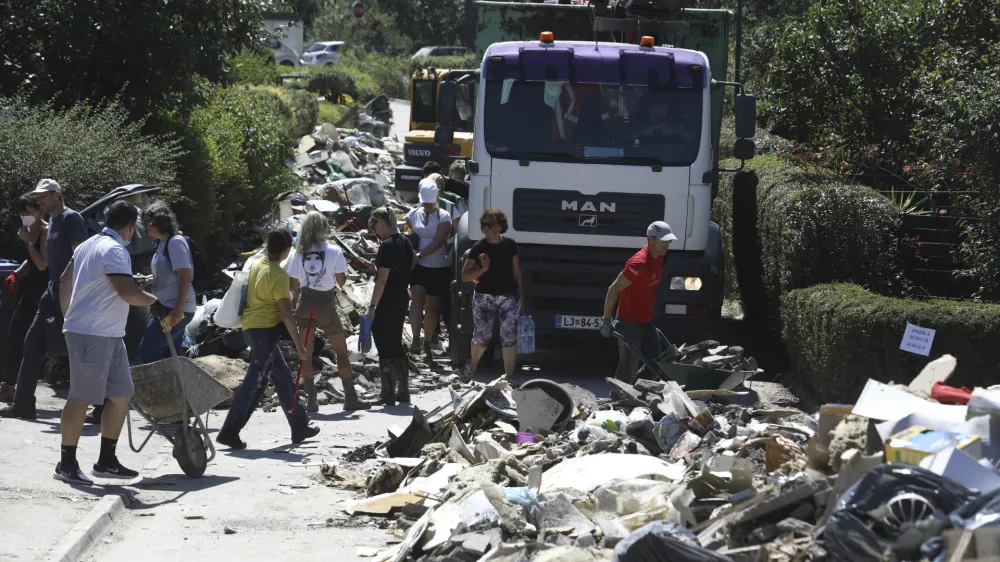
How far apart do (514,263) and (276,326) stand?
2.66m

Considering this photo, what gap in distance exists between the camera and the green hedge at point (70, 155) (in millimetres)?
12445

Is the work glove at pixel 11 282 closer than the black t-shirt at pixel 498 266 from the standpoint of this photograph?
Yes

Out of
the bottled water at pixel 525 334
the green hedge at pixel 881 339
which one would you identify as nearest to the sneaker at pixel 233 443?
the bottled water at pixel 525 334

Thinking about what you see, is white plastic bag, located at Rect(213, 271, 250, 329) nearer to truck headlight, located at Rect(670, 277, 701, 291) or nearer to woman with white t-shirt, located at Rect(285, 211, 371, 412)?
woman with white t-shirt, located at Rect(285, 211, 371, 412)

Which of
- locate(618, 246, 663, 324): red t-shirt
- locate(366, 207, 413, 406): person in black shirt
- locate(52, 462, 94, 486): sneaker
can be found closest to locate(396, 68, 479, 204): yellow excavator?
locate(366, 207, 413, 406): person in black shirt

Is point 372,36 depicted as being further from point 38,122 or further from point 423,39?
point 38,122

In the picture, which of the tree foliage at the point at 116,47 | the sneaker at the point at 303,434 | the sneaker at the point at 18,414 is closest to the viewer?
the sneaker at the point at 303,434

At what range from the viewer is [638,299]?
1041 cm

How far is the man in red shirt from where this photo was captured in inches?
404

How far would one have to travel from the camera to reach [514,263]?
37.4 ft

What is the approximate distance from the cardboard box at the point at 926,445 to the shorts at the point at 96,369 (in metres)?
4.76

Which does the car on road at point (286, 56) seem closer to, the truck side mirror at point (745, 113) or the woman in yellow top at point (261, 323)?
the truck side mirror at point (745, 113)

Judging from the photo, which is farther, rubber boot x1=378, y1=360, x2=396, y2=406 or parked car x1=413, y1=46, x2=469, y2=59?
parked car x1=413, y1=46, x2=469, y2=59

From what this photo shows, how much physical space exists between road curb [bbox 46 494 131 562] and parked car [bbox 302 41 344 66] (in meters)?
50.0
